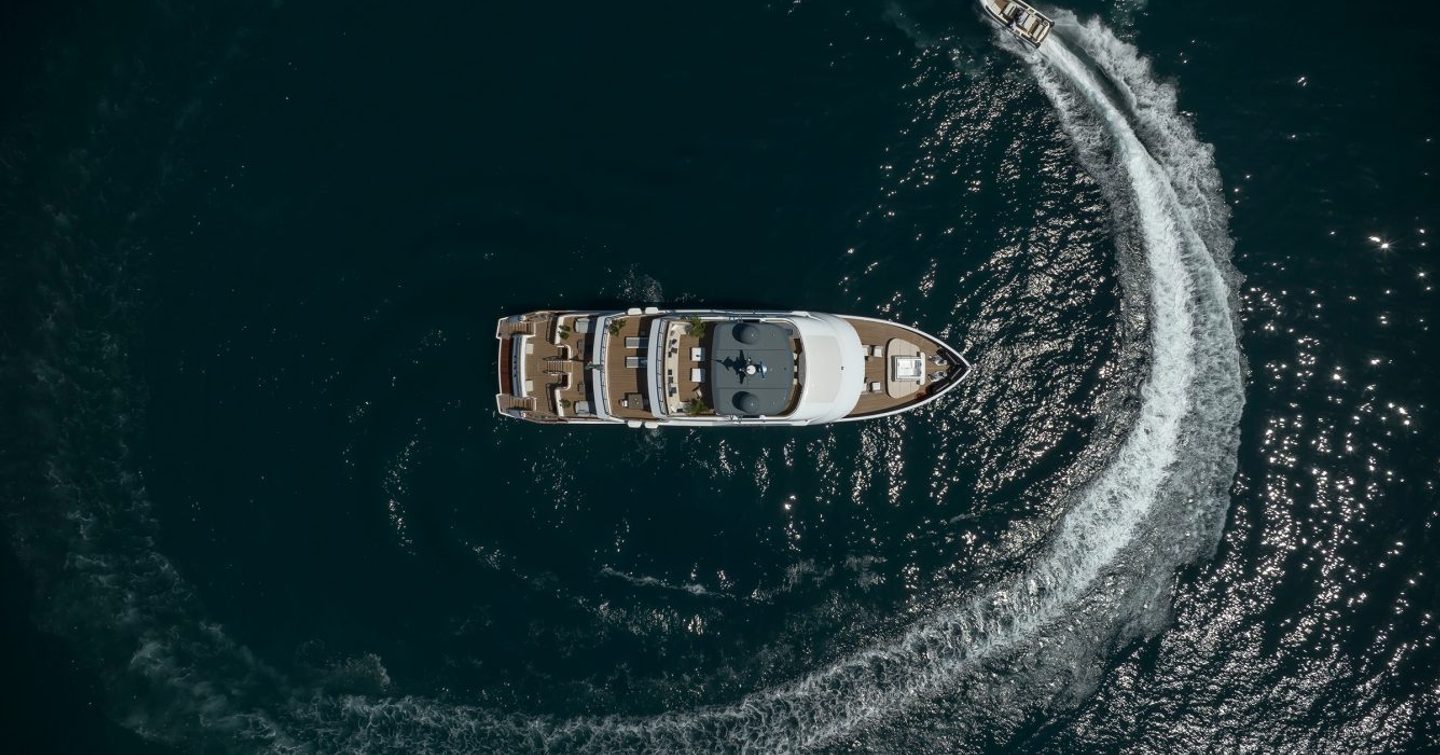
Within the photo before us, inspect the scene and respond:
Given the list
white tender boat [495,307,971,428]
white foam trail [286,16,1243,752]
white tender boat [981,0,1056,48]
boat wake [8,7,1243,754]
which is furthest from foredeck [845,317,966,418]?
white tender boat [981,0,1056,48]

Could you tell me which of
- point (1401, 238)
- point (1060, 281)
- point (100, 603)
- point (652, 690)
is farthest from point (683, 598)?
point (1401, 238)

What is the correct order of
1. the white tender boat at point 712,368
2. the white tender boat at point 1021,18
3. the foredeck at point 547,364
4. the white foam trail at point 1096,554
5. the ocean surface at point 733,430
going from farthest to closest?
the white foam trail at point 1096,554
the ocean surface at point 733,430
the white tender boat at point 1021,18
the foredeck at point 547,364
the white tender boat at point 712,368

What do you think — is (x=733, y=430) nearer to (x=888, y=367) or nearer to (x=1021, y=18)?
(x=888, y=367)

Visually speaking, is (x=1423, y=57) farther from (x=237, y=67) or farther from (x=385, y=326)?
(x=237, y=67)

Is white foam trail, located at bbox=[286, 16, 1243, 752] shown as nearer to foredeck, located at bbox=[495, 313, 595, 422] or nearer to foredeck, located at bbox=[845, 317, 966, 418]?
foredeck, located at bbox=[845, 317, 966, 418]

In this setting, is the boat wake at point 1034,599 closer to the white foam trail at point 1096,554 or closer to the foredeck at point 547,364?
the white foam trail at point 1096,554

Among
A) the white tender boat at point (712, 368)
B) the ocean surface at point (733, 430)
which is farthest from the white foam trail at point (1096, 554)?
the white tender boat at point (712, 368)

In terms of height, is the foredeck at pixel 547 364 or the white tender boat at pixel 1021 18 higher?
the white tender boat at pixel 1021 18
